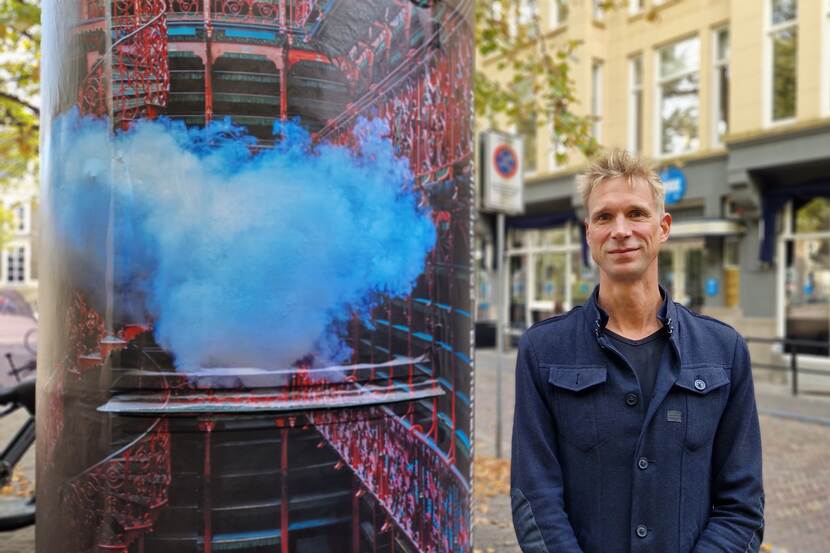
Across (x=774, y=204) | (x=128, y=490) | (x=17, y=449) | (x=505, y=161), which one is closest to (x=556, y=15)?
(x=774, y=204)

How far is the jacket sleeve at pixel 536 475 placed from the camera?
1.82 meters

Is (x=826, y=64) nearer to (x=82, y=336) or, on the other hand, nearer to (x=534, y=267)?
(x=534, y=267)

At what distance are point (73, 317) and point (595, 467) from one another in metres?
1.88

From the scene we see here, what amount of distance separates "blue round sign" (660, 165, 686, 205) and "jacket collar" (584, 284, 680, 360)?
1521 cm

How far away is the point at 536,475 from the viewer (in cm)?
187

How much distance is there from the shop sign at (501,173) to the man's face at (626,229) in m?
5.71

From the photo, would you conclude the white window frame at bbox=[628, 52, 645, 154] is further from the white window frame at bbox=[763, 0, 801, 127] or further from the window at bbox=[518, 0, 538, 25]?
the window at bbox=[518, 0, 538, 25]

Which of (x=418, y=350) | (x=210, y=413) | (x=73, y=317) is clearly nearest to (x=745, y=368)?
(x=418, y=350)

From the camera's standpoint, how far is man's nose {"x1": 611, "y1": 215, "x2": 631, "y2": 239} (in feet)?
5.99

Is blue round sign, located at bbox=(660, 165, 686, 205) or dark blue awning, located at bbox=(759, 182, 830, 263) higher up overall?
blue round sign, located at bbox=(660, 165, 686, 205)

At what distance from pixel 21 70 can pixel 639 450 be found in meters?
8.94

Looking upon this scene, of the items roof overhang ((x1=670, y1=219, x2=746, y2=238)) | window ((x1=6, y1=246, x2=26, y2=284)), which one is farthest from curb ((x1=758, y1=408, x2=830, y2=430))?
window ((x1=6, y1=246, x2=26, y2=284))

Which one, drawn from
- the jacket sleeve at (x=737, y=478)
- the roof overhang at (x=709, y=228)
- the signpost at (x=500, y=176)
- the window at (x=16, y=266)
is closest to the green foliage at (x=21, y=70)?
the signpost at (x=500, y=176)

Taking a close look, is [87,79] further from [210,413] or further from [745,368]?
[745,368]
